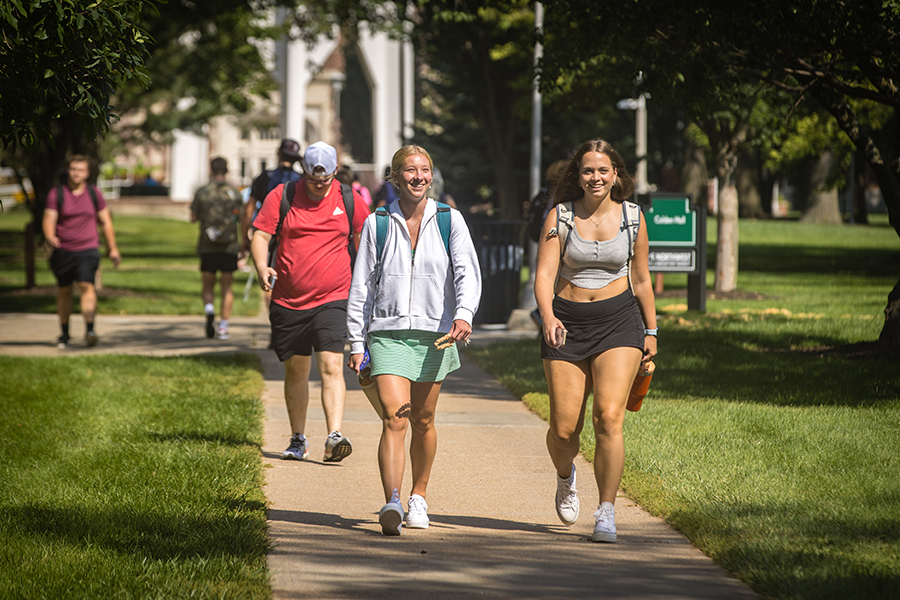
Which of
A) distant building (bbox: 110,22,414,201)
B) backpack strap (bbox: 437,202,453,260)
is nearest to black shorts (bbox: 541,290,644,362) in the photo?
backpack strap (bbox: 437,202,453,260)

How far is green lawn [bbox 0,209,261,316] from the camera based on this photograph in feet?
54.5

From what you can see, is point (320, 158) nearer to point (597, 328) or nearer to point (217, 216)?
point (597, 328)

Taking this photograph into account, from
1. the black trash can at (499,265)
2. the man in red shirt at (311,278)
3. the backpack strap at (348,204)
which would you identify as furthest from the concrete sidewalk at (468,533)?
the black trash can at (499,265)

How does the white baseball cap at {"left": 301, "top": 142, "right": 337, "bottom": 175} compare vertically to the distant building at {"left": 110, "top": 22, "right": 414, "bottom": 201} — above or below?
below

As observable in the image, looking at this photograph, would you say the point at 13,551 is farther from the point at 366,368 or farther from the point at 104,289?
the point at 104,289

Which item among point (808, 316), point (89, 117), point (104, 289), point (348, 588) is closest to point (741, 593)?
point (348, 588)

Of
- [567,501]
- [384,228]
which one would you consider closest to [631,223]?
[384,228]

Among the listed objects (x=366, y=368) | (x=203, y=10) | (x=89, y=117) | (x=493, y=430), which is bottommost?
(x=493, y=430)

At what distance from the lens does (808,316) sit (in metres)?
13.7

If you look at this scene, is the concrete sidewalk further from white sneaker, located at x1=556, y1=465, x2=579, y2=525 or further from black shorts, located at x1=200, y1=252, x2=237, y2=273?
black shorts, located at x1=200, y1=252, x2=237, y2=273

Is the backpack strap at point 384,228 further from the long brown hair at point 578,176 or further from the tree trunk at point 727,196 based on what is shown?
the tree trunk at point 727,196

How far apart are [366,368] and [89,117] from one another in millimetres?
2052

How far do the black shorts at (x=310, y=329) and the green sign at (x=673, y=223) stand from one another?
7553 mm

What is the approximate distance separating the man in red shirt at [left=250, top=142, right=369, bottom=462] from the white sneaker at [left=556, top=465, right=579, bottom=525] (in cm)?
188
